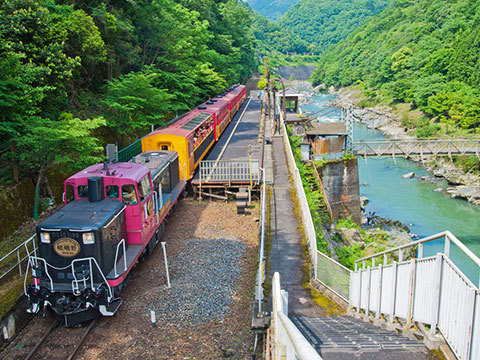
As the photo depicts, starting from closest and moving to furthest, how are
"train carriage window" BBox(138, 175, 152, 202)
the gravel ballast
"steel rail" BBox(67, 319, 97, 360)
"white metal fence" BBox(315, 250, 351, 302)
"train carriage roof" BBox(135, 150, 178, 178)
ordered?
"steel rail" BBox(67, 319, 97, 360), "white metal fence" BBox(315, 250, 351, 302), the gravel ballast, "train carriage window" BBox(138, 175, 152, 202), "train carriage roof" BBox(135, 150, 178, 178)

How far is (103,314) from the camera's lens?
10289mm

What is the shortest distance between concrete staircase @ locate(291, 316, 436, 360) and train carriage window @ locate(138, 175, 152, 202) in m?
7.10

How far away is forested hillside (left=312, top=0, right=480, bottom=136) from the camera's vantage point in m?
55.9

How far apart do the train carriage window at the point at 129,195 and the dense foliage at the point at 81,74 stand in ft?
11.2

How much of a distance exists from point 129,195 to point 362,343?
840 cm

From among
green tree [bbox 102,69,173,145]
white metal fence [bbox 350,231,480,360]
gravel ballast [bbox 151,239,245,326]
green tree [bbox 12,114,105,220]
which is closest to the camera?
white metal fence [bbox 350,231,480,360]

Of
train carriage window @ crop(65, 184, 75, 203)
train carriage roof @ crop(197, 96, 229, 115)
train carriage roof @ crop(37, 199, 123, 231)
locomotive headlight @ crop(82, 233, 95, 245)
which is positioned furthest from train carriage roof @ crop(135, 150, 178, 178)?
train carriage roof @ crop(197, 96, 229, 115)

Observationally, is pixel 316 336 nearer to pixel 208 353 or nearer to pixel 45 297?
pixel 208 353

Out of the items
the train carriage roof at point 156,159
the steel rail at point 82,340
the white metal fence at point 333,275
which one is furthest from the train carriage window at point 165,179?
the white metal fence at point 333,275

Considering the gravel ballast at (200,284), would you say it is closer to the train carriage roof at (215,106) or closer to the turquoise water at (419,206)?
the turquoise water at (419,206)

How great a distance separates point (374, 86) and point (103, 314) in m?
88.6

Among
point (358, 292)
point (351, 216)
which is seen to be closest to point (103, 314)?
point (358, 292)

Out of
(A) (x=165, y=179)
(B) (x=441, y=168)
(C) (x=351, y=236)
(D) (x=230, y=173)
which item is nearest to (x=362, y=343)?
(A) (x=165, y=179)

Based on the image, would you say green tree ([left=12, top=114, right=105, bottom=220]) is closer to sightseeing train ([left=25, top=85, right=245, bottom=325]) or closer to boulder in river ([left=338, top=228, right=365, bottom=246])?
sightseeing train ([left=25, top=85, right=245, bottom=325])
